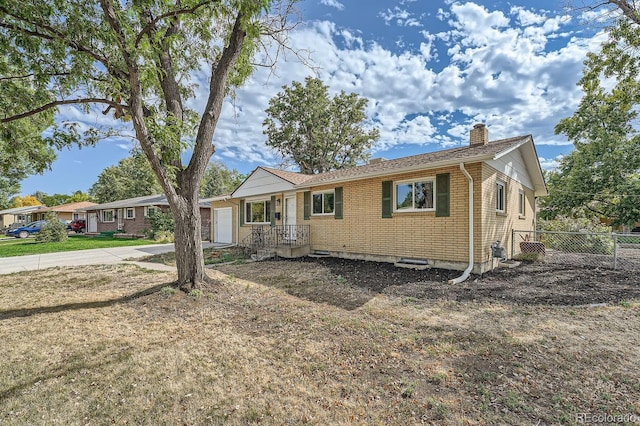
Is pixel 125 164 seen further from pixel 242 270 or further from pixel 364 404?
pixel 364 404

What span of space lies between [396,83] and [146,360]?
598 inches

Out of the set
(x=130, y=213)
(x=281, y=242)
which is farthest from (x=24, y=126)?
(x=130, y=213)

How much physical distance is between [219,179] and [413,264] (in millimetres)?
38877

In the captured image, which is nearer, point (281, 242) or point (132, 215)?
point (281, 242)

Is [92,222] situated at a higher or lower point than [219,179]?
lower

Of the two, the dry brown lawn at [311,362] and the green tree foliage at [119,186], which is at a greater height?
the green tree foliage at [119,186]

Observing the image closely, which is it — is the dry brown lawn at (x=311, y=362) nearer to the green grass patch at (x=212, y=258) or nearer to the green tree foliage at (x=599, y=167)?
the green grass patch at (x=212, y=258)

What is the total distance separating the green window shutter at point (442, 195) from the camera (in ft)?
27.5

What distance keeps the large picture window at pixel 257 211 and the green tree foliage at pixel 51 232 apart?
13698 mm

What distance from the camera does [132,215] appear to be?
24.1 m

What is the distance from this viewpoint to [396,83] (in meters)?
14.6

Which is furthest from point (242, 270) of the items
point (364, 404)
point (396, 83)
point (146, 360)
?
point (396, 83)

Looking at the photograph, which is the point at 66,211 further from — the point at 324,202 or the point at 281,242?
the point at 324,202

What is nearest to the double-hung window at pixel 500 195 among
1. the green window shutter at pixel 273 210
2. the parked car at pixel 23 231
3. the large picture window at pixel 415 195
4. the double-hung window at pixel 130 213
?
the large picture window at pixel 415 195
